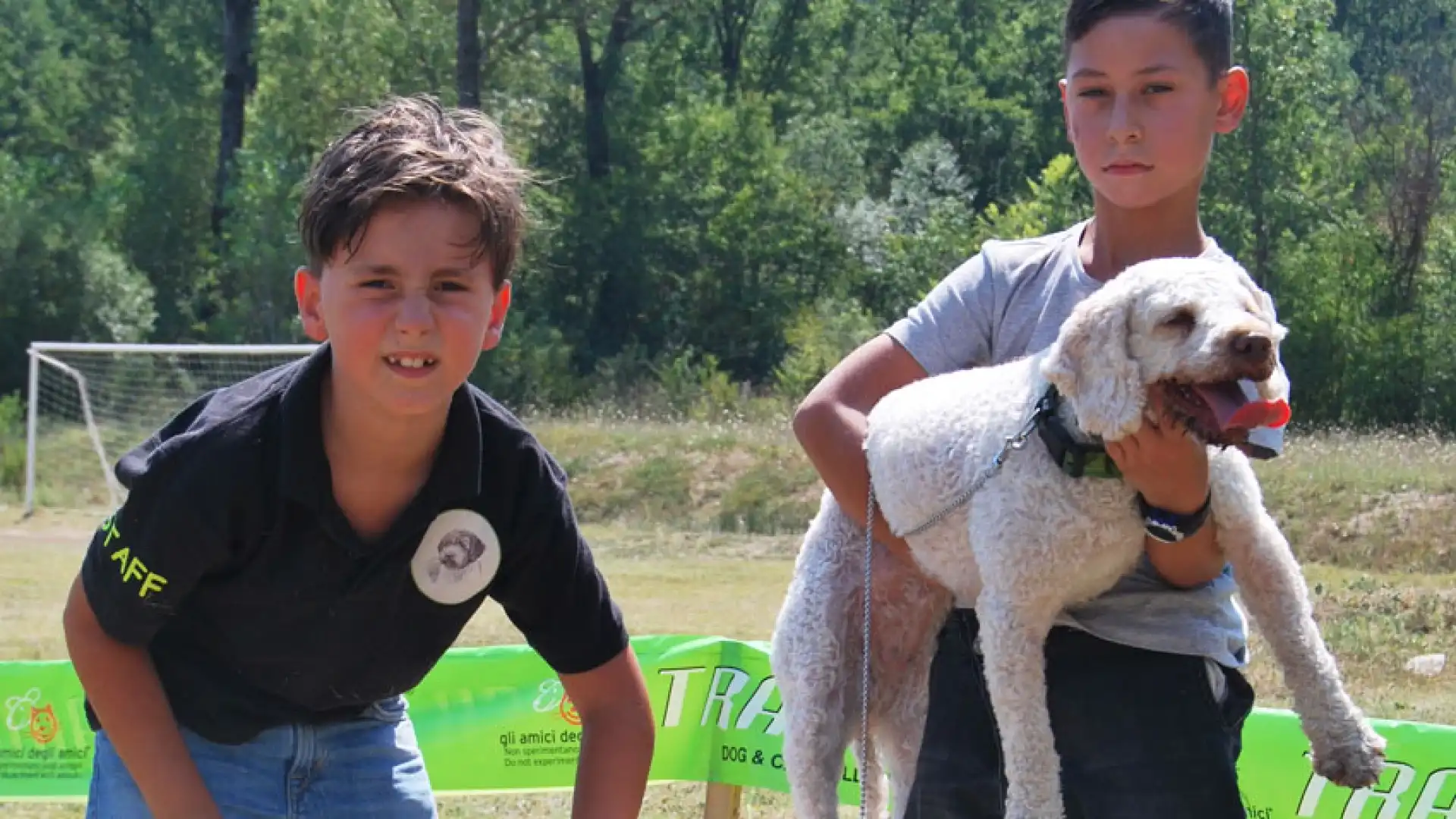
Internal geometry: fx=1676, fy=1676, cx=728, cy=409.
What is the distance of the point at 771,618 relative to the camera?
12.2m

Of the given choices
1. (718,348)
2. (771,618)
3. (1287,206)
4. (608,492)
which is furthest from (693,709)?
(1287,206)

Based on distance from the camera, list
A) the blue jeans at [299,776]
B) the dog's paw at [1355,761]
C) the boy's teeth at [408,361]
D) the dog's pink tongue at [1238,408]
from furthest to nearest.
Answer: the dog's paw at [1355,761] → the blue jeans at [299,776] → the dog's pink tongue at [1238,408] → the boy's teeth at [408,361]

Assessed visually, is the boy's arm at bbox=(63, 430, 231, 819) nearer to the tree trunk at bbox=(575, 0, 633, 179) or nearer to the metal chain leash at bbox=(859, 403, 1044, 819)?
the metal chain leash at bbox=(859, 403, 1044, 819)

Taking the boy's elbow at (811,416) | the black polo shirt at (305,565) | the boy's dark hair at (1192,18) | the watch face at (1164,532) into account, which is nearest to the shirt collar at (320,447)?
the black polo shirt at (305,565)

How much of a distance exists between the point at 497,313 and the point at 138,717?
0.83 metres

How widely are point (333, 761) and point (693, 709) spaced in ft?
10.2

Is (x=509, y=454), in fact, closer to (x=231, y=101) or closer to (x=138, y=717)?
(x=138, y=717)

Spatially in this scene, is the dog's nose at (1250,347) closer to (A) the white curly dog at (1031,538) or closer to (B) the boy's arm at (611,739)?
(A) the white curly dog at (1031,538)

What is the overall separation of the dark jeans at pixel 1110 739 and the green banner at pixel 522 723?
220 centimetres

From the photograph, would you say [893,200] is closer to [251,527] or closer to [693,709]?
Result: [693,709]

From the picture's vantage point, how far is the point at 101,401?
2150 cm

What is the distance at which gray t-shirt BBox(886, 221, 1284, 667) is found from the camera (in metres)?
2.91

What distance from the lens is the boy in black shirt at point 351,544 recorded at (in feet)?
8.13

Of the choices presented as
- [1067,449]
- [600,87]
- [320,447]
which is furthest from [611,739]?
[600,87]
